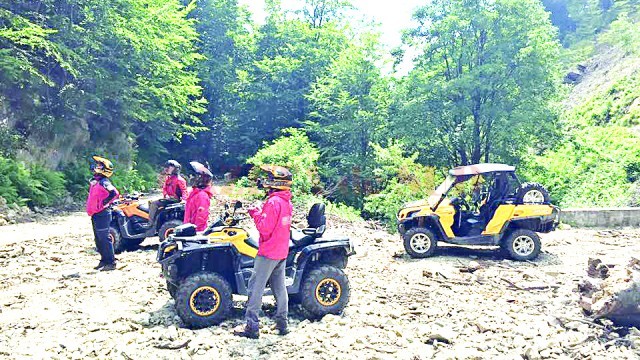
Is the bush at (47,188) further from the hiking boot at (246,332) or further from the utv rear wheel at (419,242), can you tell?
the hiking boot at (246,332)

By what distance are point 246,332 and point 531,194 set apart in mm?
6692

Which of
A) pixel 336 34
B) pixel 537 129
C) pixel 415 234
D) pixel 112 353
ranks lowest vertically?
pixel 112 353

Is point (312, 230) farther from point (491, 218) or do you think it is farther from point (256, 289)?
point (491, 218)

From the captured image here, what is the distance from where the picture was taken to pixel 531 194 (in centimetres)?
969

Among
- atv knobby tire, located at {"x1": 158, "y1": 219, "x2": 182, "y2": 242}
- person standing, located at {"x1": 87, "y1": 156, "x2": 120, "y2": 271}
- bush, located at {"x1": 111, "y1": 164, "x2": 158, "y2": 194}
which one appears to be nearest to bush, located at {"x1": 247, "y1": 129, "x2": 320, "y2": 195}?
bush, located at {"x1": 111, "y1": 164, "x2": 158, "y2": 194}

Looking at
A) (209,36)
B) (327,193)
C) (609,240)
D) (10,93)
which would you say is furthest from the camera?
(209,36)

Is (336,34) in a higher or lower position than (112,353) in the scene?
higher

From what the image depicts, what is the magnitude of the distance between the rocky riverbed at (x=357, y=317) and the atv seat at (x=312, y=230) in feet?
2.93

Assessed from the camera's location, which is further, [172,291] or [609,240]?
[609,240]

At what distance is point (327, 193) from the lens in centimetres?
2006

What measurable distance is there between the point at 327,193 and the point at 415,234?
417 inches

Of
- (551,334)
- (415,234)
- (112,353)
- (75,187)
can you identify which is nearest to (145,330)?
(112,353)

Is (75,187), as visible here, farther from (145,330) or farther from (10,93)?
(145,330)

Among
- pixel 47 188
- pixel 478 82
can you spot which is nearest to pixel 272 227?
pixel 47 188
